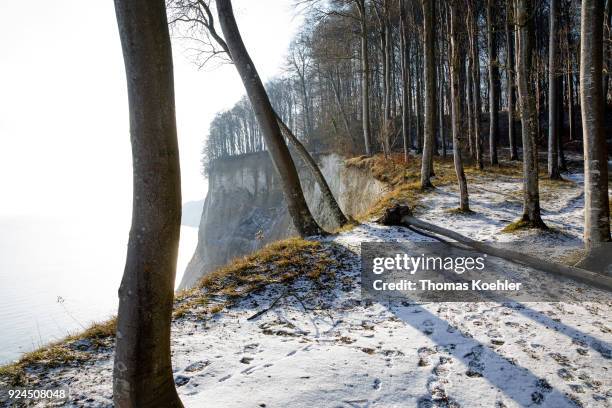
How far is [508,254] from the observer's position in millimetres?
6145

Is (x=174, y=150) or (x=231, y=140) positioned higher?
(x=231, y=140)

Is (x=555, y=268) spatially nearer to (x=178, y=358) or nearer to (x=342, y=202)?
(x=178, y=358)

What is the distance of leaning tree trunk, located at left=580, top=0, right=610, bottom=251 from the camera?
5457 mm

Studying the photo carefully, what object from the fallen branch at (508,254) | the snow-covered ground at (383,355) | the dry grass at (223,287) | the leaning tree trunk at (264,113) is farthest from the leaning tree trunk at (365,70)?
the snow-covered ground at (383,355)

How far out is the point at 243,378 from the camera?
3129mm

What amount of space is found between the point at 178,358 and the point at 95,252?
337 feet

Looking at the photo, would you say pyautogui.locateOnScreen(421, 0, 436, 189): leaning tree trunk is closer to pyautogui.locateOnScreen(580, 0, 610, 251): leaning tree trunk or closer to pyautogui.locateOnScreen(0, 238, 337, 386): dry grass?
pyautogui.locateOnScreen(580, 0, 610, 251): leaning tree trunk

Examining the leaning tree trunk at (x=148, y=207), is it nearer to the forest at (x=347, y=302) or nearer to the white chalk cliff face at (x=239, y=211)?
the forest at (x=347, y=302)

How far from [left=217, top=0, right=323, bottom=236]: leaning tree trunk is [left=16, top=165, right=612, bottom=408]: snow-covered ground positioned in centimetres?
291

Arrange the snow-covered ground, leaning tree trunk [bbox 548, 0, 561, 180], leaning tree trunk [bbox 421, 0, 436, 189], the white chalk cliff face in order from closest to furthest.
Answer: the snow-covered ground
leaning tree trunk [bbox 421, 0, 436, 189]
leaning tree trunk [bbox 548, 0, 561, 180]
the white chalk cliff face

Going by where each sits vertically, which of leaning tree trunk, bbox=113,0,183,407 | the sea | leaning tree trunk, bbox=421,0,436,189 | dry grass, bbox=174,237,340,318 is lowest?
the sea

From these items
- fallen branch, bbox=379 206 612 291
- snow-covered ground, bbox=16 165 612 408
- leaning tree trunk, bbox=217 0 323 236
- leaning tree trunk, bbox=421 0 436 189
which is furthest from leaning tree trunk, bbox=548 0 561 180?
leaning tree trunk, bbox=217 0 323 236

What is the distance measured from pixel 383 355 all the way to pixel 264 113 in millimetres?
5828

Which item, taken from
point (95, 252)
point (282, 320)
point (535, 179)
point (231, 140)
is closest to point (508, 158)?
point (535, 179)
